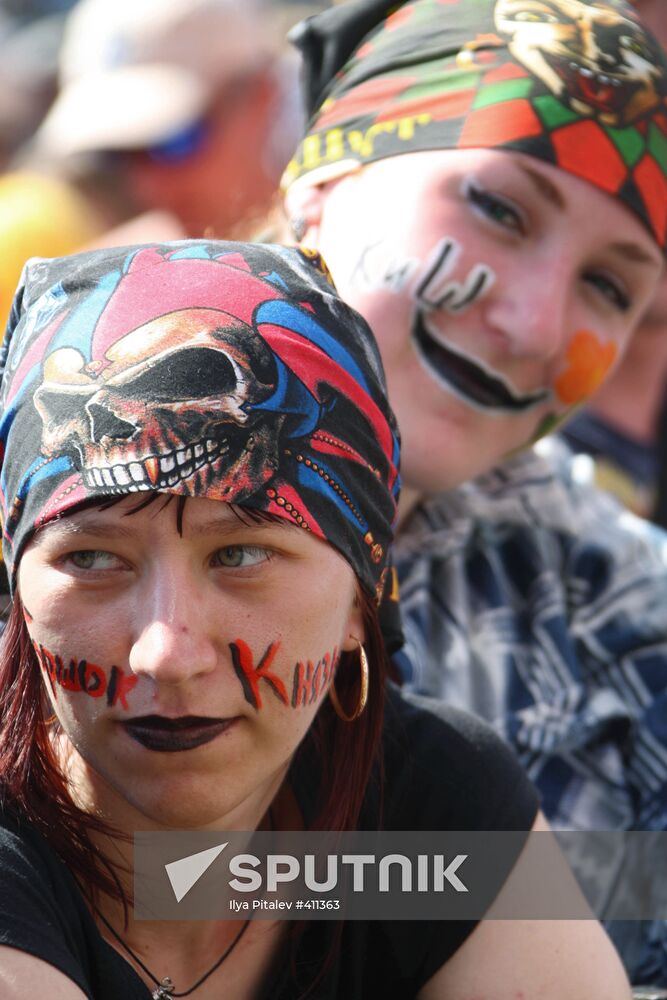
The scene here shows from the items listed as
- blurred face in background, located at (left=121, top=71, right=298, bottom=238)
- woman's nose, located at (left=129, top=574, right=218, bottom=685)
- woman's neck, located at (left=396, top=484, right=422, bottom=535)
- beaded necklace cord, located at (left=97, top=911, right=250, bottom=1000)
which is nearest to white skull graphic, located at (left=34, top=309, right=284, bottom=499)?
woman's nose, located at (left=129, top=574, right=218, bottom=685)

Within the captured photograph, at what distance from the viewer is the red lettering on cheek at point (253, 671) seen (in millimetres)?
1568

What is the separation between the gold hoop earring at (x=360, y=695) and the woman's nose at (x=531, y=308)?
2.73ft

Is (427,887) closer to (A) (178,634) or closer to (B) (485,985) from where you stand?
(B) (485,985)

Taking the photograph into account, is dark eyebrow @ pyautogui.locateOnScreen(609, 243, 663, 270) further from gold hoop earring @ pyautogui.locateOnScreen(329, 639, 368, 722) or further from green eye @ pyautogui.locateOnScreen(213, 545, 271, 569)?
green eye @ pyautogui.locateOnScreen(213, 545, 271, 569)

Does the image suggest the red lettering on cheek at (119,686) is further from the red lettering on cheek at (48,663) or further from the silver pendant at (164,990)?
the silver pendant at (164,990)

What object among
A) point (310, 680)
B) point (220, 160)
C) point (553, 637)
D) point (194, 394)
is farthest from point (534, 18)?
point (220, 160)

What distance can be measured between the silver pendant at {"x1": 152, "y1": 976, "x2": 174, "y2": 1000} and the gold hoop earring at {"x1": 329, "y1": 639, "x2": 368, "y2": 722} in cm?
39

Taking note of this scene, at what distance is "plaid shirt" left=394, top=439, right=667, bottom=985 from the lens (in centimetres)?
269

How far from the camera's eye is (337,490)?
5.42 ft

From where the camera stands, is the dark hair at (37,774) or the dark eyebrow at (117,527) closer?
the dark eyebrow at (117,527)

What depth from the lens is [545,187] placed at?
7.98ft

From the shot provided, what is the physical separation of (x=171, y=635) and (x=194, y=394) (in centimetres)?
26

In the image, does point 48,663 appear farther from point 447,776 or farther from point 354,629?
point 447,776

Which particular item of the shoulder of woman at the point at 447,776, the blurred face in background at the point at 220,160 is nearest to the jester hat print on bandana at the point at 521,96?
the shoulder of woman at the point at 447,776
